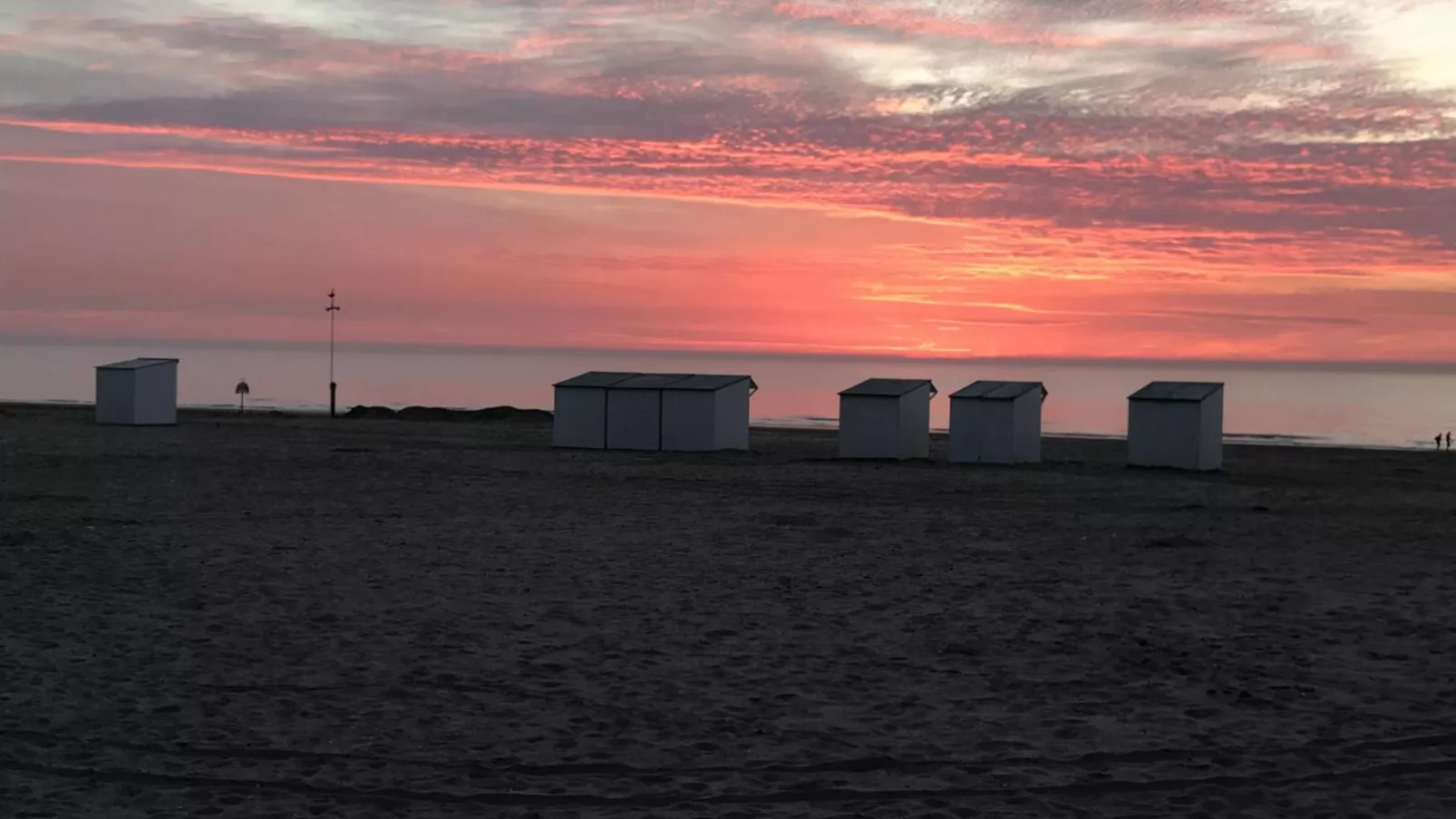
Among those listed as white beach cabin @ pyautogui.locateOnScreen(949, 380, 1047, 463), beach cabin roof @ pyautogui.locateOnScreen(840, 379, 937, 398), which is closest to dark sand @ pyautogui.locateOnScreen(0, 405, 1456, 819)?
white beach cabin @ pyautogui.locateOnScreen(949, 380, 1047, 463)

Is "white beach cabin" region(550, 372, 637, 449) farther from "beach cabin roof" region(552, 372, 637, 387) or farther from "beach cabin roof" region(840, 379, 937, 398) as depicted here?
"beach cabin roof" region(840, 379, 937, 398)

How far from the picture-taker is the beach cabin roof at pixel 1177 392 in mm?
34031

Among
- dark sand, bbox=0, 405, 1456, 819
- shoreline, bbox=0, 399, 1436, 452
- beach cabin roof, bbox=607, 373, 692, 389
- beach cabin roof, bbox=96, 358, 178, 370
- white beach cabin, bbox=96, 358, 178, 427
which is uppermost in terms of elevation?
beach cabin roof, bbox=96, 358, 178, 370

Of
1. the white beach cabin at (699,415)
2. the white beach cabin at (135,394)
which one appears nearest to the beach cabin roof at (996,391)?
the white beach cabin at (699,415)

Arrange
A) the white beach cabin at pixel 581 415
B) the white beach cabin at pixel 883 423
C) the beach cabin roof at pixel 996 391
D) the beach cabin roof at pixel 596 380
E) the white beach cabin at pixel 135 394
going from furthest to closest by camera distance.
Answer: the white beach cabin at pixel 135 394
the beach cabin roof at pixel 596 380
the white beach cabin at pixel 581 415
the white beach cabin at pixel 883 423
the beach cabin roof at pixel 996 391

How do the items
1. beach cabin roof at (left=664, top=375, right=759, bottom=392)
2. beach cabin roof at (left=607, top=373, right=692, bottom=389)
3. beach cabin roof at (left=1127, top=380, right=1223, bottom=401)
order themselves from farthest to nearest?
beach cabin roof at (left=607, top=373, right=692, bottom=389) < beach cabin roof at (left=664, top=375, right=759, bottom=392) < beach cabin roof at (left=1127, top=380, right=1223, bottom=401)

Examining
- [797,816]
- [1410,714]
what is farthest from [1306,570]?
[797,816]

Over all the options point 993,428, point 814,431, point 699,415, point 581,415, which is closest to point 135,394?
point 581,415

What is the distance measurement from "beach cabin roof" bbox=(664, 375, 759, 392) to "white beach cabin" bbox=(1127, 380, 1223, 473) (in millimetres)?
9950

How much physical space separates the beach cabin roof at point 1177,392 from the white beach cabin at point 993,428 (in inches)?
98.3

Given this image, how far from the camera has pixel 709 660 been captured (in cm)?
1073

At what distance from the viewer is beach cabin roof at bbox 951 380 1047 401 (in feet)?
116

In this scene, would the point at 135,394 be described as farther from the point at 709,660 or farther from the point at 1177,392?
the point at 709,660

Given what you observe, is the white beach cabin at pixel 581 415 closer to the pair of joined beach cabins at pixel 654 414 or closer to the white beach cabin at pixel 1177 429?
the pair of joined beach cabins at pixel 654 414
